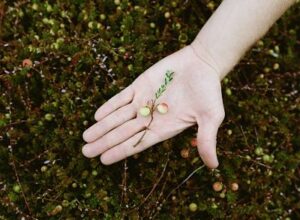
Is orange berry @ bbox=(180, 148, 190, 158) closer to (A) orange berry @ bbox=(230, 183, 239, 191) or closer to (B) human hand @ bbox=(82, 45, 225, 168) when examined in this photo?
(B) human hand @ bbox=(82, 45, 225, 168)

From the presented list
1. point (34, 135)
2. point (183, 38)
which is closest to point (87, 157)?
point (34, 135)

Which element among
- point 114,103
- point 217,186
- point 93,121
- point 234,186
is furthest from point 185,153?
point 93,121

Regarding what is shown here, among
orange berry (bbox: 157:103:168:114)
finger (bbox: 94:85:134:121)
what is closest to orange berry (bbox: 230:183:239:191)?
orange berry (bbox: 157:103:168:114)

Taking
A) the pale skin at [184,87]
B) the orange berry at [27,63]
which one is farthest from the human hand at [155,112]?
the orange berry at [27,63]

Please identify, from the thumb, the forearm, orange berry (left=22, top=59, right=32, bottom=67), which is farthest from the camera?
orange berry (left=22, top=59, right=32, bottom=67)

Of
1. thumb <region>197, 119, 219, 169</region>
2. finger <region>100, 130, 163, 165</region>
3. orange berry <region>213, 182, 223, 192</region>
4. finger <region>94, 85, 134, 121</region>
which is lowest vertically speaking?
orange berry <region>213, 182, 223, 192</region>

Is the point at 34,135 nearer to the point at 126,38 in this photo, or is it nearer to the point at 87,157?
the point at 87,157
